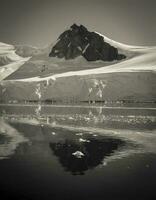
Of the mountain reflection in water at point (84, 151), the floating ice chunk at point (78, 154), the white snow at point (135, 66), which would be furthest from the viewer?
the white snow at point (135, 66)

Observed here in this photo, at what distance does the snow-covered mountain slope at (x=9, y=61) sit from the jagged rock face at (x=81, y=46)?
52.6 feet

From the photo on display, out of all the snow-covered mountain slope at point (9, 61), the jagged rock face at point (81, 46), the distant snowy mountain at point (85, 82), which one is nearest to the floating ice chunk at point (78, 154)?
the distant snowy mountain at point (85, 82)

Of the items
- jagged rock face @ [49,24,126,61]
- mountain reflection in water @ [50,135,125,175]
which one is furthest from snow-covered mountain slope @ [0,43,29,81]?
mountain reflection in water @ [50,135,125,175]

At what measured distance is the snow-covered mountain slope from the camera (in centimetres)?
14824

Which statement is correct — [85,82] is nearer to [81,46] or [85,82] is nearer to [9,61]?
[9,61]

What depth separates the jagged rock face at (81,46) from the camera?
576ft

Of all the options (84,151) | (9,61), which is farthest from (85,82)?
(84,151)

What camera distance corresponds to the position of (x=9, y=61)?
161 metres

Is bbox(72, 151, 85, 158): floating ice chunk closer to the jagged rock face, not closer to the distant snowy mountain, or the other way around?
the distant snowy mountain

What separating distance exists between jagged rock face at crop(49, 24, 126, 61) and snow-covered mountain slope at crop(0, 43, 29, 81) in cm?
1604

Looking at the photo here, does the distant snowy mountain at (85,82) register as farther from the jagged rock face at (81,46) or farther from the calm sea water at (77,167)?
the calm sea water at (77,167)

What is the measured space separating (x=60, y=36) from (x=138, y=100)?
102m

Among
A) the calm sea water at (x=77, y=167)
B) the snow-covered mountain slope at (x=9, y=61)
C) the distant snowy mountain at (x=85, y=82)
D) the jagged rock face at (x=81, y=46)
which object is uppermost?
the jagged rock face at (x=81, y=46)

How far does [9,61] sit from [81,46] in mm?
44626
